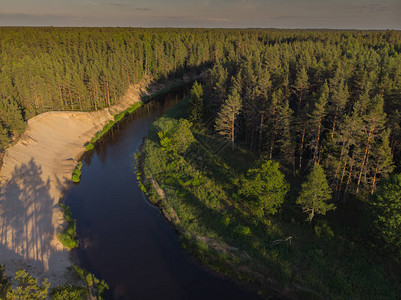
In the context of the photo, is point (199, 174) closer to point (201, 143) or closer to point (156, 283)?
point (201, 143)

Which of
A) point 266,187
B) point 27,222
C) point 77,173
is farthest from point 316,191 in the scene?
point 77,173

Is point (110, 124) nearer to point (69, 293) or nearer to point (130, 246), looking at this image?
point (130, 246)

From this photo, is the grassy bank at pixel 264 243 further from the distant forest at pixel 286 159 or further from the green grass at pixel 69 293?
the green grass at pixel 69 293

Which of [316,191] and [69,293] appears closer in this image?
[69,293]

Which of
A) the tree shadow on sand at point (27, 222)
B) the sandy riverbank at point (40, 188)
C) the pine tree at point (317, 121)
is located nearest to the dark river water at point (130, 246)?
the sandy riverbank at point (40, 188)

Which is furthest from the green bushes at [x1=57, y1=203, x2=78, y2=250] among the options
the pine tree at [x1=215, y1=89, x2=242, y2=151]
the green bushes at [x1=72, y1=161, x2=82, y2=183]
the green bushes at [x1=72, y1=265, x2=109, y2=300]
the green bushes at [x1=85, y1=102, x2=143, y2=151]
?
the pine tree at [x1=215, y1=89, x2=242, y2=151]

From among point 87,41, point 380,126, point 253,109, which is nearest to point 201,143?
point 253,109
